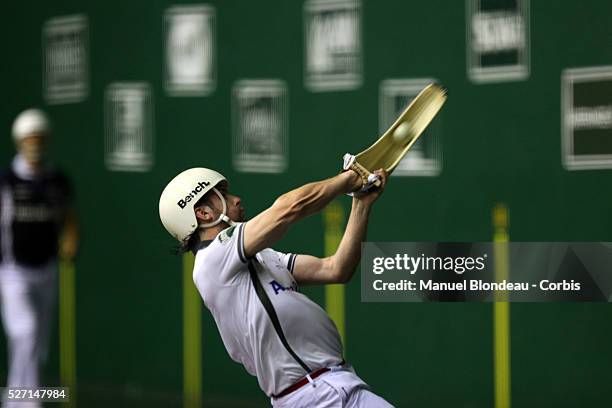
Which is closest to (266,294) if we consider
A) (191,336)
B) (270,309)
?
(270,309)

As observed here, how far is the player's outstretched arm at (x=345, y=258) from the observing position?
15.9 ft

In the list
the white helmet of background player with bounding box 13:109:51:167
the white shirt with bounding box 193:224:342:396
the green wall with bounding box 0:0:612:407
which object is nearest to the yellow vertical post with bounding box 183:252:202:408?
the green wall with bounding box 0:0:612:407

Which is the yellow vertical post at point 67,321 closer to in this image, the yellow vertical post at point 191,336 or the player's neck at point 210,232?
the yellow vertical post at point 191,336

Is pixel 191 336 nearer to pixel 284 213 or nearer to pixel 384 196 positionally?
pixel 384 196

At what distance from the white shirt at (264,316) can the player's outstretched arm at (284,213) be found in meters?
0.12

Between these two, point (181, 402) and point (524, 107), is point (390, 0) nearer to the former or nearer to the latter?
point (524, 107)

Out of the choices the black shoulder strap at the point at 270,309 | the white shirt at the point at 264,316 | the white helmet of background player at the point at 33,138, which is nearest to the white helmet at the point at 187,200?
the white shirt at the point at 264,316

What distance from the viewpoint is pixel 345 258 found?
16.5 ft

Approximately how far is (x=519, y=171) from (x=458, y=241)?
2.02 feet

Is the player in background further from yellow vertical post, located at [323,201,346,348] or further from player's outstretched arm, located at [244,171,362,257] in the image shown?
player's outstretched arm, located at [244,171,362,257]

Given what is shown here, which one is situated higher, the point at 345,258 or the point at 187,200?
the point at 187,200

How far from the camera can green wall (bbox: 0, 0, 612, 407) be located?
8.03m

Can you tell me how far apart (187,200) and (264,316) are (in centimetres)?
55

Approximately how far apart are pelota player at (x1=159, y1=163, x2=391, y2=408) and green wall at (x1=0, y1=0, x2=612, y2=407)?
337 cm
